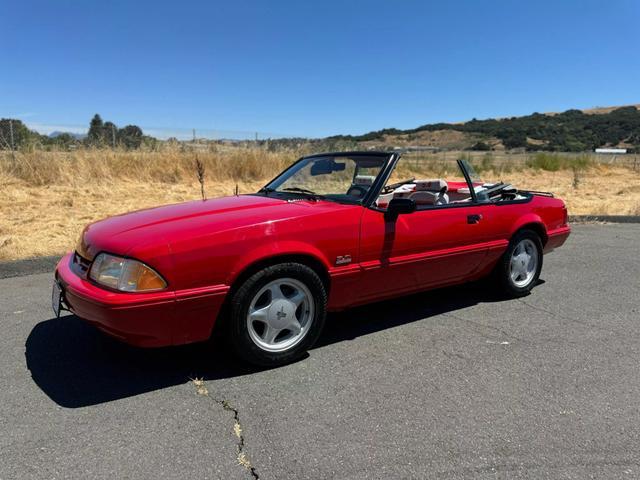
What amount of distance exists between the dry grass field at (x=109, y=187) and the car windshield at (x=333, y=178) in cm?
367

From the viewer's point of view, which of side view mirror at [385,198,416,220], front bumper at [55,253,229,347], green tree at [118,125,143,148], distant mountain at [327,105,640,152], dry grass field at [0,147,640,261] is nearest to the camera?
front bumper at [55,253,229,347]

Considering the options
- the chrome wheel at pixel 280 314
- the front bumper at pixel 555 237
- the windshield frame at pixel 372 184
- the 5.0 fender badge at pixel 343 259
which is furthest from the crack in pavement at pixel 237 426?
the front bumper at pixel 555 237

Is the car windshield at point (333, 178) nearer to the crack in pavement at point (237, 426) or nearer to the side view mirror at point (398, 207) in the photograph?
the side view mirror at point (398, 207)

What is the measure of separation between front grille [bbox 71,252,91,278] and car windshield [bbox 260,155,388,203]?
5.40 ft

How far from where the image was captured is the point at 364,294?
378 centimetres

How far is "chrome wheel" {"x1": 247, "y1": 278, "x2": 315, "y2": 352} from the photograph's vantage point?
128 inches

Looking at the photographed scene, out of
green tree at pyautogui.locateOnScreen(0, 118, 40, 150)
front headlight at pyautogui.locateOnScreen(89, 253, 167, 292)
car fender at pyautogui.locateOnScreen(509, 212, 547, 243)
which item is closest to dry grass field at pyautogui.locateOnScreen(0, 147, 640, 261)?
green tree at pyautogui.locateOnScreen(0, 118, 40, 150)

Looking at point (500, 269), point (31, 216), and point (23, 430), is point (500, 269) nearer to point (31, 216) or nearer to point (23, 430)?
point (23, 430)

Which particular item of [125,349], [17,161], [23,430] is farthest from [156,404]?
[17,161]

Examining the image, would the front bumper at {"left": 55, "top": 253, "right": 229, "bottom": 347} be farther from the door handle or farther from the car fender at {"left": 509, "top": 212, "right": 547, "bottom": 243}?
the car fender at {"left": 509, "top": 212, "right": 547, "bottom": 243}

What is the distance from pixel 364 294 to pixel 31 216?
7.03m

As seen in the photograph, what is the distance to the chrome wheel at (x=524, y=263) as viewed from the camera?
4866 mm

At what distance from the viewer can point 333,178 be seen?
169 inches

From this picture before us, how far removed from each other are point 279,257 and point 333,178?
1.26 meters
